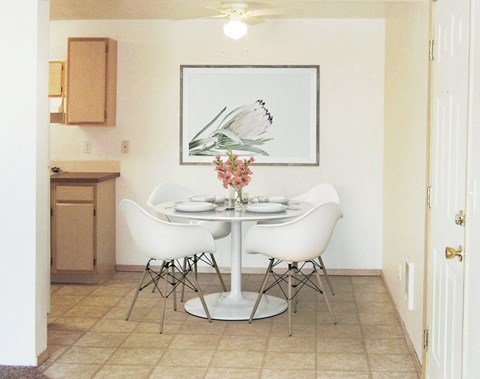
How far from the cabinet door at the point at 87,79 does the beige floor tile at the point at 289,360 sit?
115 inches

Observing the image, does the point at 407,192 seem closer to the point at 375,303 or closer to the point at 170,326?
the point at 375,303

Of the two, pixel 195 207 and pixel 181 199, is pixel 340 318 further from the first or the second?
pixel 181 199

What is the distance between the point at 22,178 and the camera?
3738 mm

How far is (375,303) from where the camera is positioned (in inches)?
207

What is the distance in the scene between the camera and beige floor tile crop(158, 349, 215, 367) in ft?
12.8

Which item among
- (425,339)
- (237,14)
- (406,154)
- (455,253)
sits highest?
(237,14)

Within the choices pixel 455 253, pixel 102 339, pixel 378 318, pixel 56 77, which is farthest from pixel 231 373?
pixel 56 77

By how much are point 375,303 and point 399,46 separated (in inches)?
72.0

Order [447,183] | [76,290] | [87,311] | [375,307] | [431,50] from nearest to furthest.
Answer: [447,183], [431,50], [87,311], [375,307], [76,290]

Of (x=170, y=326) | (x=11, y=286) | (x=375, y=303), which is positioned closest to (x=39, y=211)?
(x=11, y=286)

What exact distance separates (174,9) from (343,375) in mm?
3354

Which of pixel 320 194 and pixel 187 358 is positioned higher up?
pixel 320 194

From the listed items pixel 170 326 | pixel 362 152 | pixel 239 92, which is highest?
pixel 239 92

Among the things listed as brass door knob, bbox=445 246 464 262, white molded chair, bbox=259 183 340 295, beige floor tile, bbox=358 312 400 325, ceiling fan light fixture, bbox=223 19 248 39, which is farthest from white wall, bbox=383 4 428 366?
ceiling fan light fixture, bbox=223 19 248 39
